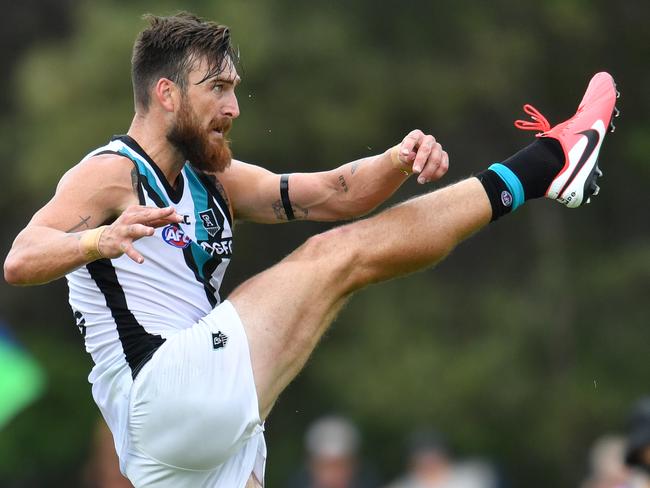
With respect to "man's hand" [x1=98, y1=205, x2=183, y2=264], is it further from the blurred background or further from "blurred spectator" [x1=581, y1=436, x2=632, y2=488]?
the blurred background

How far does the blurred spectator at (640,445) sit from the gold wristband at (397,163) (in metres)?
1.86

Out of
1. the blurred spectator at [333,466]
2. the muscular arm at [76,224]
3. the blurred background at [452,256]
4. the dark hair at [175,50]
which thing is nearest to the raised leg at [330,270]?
the muscular arm at [76,224]

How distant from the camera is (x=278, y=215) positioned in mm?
6465

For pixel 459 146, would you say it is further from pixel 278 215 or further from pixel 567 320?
pixel 278 215

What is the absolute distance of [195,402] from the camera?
18.1 ft

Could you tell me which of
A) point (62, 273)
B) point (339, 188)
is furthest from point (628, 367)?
Result: point (62, 273)

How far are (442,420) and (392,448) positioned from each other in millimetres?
700

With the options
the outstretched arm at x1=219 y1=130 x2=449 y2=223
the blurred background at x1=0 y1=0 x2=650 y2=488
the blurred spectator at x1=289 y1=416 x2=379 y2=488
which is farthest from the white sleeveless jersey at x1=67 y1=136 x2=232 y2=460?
the blurred background at x1=0 y1=0 x2=650 y2=488

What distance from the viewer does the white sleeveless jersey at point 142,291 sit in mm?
5668

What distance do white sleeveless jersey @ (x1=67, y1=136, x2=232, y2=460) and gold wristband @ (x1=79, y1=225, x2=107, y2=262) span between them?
56 cm

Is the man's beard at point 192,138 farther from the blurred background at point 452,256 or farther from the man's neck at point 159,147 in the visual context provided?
the blurred background at point 452,256

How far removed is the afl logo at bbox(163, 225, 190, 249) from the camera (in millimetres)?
5762

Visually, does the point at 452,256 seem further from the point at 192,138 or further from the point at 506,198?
the point at 192,138

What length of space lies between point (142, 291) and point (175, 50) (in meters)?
1.01
